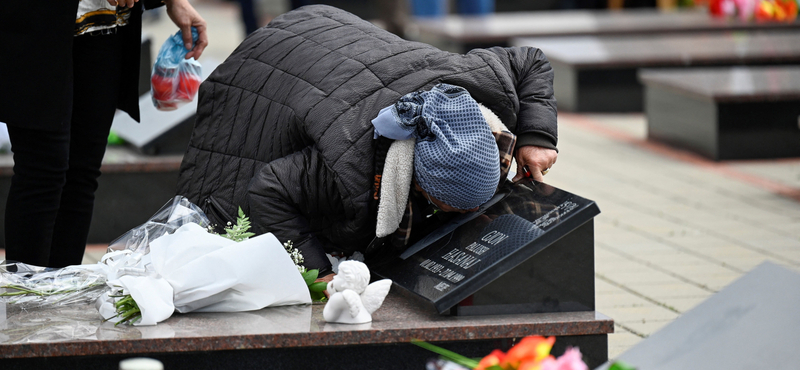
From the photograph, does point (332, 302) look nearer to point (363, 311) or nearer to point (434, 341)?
point (363, 311)

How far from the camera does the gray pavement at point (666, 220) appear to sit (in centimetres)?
389

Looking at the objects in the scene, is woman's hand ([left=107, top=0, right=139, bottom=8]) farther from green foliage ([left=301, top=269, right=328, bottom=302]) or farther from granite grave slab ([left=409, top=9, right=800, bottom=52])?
granite grave slab ([left=409, top=9, right=800, bottom=52])

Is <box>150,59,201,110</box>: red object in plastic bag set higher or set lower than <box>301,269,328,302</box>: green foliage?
higher

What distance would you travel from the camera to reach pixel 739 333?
158 centimetres

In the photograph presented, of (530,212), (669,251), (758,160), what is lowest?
(758,160)

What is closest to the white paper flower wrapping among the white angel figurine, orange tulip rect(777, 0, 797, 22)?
the white angel figurine

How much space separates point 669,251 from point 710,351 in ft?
10.2

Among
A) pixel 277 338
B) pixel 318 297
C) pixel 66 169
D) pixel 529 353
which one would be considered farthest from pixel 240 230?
pixel 529 353

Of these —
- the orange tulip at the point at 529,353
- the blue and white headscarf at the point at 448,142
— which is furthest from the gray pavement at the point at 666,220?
the orange tulip at the point at 529,353

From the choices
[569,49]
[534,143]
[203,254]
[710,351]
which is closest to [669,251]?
[534,143]

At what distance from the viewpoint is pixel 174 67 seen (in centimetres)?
336

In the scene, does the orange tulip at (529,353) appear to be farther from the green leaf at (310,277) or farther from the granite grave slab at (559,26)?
the granite grave slab at (559,26)

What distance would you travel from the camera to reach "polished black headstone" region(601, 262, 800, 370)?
1.53 meters

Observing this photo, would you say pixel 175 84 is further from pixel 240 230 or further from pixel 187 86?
pixel 240 230
